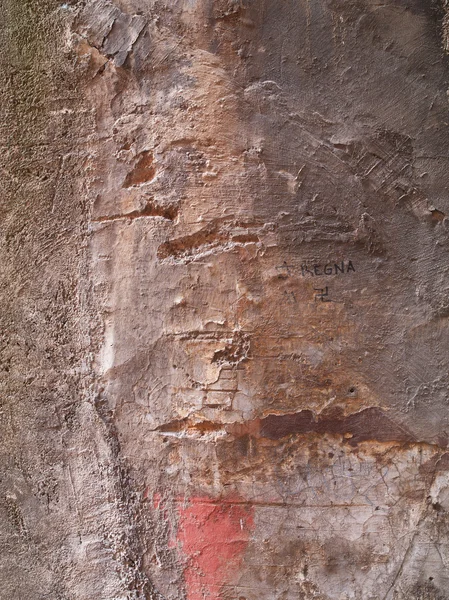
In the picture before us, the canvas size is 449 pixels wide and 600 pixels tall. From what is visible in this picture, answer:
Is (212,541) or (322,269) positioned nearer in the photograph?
(322,269)

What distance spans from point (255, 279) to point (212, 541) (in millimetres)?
1346

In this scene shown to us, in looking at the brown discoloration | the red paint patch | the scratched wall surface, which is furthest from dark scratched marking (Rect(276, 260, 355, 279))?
the red paint patch

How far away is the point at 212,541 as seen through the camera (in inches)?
110

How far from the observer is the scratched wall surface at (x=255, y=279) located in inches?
105

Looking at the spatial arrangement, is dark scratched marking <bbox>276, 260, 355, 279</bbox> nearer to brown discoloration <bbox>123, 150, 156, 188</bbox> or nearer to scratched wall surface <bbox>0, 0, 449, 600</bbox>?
scratched wall surface <bbox>0, 0, 449, 600</bbox>

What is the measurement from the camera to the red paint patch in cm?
278

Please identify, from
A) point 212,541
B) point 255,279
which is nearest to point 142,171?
point 255,279

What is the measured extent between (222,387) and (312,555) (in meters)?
0.96

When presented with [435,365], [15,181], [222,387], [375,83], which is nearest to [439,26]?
[375,83]

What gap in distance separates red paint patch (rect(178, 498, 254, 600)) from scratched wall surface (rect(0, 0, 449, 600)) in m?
0.01

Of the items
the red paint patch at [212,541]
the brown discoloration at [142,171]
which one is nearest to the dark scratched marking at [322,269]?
the brown discoloration at [142,171]

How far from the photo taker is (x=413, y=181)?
267 centimetres

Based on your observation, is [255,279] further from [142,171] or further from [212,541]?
[212,541]

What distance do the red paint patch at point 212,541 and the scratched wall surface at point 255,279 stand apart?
1 centimetres
